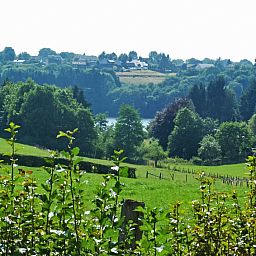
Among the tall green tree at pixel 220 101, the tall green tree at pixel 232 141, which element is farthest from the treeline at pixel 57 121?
the tall green tree at pixel 220 101

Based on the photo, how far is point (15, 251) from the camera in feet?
14.0

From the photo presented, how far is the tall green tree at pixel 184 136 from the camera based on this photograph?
80.0 meters

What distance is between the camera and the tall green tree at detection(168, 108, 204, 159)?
8000cm

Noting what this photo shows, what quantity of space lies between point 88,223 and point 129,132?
Result: 2876 inches

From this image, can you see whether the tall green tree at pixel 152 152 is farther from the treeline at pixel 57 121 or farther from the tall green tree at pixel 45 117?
the tall green tree at pixel 45 117

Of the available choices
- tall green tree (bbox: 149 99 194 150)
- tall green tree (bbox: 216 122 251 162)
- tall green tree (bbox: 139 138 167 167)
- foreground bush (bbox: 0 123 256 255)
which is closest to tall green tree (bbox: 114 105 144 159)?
tall green tree (bbox: 139 138 167 167)

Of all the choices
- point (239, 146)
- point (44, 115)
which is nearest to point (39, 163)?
point (44, 115)

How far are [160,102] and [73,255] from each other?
640 feet

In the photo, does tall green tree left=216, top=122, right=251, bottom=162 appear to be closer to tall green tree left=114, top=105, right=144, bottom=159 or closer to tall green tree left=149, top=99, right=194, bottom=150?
tall green tree left=149, top=99, right=194, bottom=150

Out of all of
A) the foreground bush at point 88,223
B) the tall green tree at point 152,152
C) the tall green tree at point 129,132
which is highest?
the foreground bush at point 88,223

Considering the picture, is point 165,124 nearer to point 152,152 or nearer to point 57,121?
point 152,152

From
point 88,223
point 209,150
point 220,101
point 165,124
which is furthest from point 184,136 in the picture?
point 88,223

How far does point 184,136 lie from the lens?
80.5 m

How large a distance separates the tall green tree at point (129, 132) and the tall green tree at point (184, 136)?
15.1 feet
